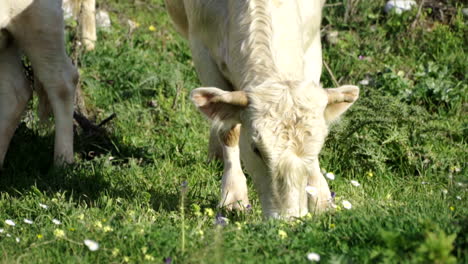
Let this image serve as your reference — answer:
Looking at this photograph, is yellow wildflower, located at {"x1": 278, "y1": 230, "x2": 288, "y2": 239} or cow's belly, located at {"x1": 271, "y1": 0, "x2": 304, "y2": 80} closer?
yellow wildflower, located at {"x1": 278, "y1": 230, "x2": 288, "y2": 239}

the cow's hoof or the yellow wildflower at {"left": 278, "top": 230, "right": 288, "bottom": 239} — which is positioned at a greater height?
the yellow wildflower at {"left": 278, "top": 230, "right": 288, "bottom": 239}

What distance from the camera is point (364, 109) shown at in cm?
670

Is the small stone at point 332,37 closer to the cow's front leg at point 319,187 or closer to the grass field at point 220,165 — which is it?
the grass field at point 220,165

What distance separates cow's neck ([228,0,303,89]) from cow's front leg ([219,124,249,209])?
2.04 feet

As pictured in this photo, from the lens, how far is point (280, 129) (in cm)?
452

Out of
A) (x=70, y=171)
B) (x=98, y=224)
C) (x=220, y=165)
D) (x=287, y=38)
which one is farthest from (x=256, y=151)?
(x=70, y=171)

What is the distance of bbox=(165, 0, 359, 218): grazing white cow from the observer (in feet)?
14.9

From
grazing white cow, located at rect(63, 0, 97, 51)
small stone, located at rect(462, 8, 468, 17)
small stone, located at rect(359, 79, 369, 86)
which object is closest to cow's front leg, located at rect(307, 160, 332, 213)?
small stone, located at rect(359, 79, 369, 86)

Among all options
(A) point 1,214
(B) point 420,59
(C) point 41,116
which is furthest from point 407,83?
(A) point 1,214

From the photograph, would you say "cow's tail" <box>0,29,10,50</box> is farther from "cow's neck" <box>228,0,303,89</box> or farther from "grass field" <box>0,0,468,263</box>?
"cow's neck" <box>228,0,303,89</box>

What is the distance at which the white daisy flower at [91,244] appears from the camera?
12.5 feet

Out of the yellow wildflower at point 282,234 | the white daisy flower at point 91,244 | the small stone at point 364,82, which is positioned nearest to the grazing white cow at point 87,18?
the small stone at point 364,82

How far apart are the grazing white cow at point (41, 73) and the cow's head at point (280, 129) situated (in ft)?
7.14

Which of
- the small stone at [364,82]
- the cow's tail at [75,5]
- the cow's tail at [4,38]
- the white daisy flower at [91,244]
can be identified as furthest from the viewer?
the cow's tail at [75,5]
